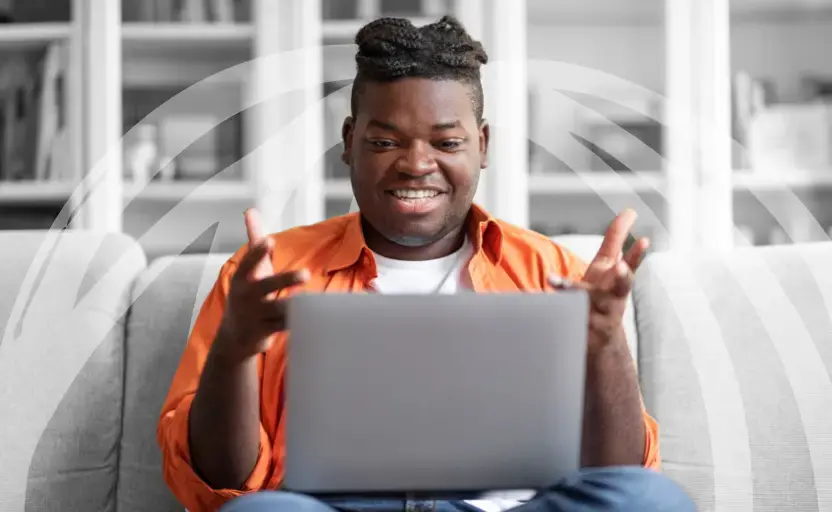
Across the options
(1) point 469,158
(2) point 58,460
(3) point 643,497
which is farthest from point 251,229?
(2) point 58,460

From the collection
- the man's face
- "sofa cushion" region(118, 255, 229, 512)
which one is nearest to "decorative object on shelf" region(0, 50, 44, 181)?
"sofa cushion" region(118, 255, 229, 512)

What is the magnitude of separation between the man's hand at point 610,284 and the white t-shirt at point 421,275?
0.32 m

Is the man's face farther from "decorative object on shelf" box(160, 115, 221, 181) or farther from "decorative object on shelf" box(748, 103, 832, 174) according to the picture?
"decorative object on shelf" box(748, 103, 832, 174)

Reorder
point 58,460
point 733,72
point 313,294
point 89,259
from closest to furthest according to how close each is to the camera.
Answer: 1. point 313,294
2. point 58,460
3. point 89,259
4. point 733,72

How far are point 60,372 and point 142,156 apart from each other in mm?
1531

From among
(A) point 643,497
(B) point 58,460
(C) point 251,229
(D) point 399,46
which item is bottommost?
(B) point 58,460

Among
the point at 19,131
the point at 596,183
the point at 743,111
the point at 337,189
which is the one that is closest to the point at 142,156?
the point at 19,131

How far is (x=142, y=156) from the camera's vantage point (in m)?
3.05

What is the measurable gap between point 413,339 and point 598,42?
96.3 inches

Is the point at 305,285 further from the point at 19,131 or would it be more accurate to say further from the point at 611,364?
the point at 19,131

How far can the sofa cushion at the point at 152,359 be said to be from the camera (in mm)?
1596

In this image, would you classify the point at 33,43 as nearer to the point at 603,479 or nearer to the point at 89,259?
the point at 89,259

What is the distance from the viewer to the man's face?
A: 140cm

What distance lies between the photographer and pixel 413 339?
0.95 metres
